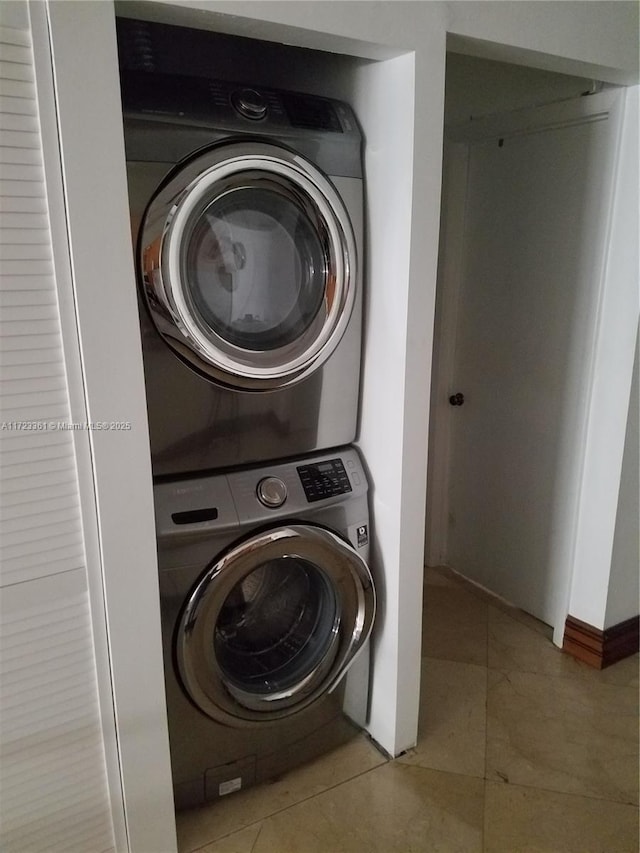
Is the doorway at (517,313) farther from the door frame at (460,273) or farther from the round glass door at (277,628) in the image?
the round glass door at (277,628)

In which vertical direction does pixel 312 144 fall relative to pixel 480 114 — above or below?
below

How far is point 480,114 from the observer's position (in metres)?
2.41

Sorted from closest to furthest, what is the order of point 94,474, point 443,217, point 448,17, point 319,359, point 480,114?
point 94,474 → point 448,17 → point 319,359 → point 480,114 → point 443,217

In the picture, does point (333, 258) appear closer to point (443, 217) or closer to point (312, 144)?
point (312, 144)

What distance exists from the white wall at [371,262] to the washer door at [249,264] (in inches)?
4.5

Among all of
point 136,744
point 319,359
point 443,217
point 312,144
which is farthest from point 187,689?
point 443,217

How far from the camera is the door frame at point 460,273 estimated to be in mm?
2010

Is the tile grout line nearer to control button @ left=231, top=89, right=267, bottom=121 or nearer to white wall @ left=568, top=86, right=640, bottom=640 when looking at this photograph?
white wall @ left=568, top=86, right=640, bottom=640

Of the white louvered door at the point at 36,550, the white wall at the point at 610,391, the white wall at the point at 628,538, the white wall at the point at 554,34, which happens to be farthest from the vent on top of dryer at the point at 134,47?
the white wall at the point at 628,538

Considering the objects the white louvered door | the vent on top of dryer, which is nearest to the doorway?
the vent on top of dryer

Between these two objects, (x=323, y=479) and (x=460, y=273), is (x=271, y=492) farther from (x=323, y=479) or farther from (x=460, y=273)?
(x=460, y=273)

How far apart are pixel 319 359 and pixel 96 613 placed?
29.3 inches

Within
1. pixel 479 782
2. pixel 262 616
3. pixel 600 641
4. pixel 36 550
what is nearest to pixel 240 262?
pixel 36 550

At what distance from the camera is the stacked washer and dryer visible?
135 cm
